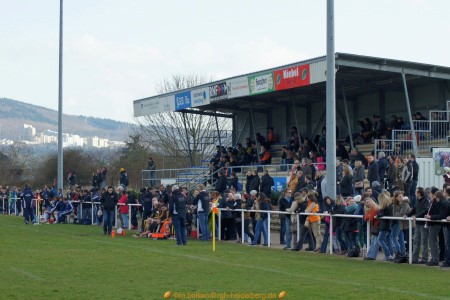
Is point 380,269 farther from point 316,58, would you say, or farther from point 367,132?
point 367,132

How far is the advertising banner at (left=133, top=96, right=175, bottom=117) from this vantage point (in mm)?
42062

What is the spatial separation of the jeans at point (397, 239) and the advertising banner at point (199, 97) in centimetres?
2086

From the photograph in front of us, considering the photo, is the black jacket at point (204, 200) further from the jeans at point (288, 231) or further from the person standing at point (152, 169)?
the person standing at point (152, 169)

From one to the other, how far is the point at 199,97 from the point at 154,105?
13.2 ft

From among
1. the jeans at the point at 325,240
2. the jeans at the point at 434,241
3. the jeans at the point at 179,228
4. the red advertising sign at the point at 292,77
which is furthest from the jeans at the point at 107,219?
the jeans at the point at 434,241

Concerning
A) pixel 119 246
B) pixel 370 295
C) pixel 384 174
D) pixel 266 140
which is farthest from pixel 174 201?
pixel 266 140

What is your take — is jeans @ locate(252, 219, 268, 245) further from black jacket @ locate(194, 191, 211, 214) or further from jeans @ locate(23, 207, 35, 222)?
jeans @ locate(23, 207, 35, 222)

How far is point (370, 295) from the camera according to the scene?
13070 mm

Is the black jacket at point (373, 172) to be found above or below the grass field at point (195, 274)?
above

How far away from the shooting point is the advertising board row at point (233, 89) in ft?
105

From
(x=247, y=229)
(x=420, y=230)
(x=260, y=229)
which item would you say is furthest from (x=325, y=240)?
(x=247, y=229)

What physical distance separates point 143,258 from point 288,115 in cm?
2543

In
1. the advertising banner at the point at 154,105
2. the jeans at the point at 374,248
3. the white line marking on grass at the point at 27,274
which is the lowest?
the white line marking on grass at the point at 27,274

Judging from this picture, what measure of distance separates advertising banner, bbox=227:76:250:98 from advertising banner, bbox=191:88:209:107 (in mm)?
2192
